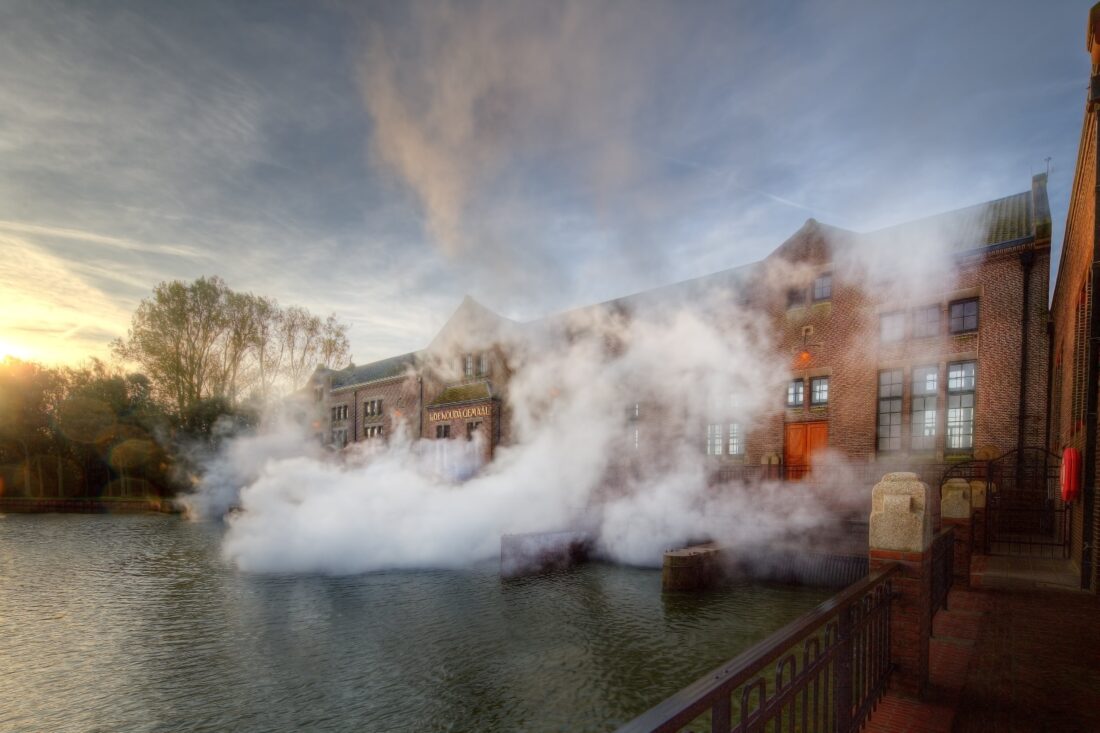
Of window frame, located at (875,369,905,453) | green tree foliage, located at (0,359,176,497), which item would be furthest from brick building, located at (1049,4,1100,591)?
green tree foliage, located at (0,359,176,497)

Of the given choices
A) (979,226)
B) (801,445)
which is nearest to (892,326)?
(979,226)

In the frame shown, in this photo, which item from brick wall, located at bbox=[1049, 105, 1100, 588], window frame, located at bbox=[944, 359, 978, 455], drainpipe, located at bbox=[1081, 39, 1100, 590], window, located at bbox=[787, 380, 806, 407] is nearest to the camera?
drainpipe, located at bbox=[1081, 39, 1100, 590]

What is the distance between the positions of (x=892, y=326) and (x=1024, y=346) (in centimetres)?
326

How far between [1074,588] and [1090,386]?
2954 mm

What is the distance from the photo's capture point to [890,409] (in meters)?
16.7

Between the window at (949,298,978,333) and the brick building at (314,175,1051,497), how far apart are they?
30 mm

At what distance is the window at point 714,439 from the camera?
66.1 feet

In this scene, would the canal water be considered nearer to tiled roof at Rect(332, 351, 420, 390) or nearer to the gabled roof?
the gabled roof

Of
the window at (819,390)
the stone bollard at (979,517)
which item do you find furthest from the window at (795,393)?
the stone bollard at (979,517)

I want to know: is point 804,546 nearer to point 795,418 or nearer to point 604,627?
point 604,627

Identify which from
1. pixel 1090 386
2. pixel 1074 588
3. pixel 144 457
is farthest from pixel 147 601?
pixel 144 457

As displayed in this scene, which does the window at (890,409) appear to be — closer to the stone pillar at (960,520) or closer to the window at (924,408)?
the window at (924,408)

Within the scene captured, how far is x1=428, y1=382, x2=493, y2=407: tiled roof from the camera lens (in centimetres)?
2823

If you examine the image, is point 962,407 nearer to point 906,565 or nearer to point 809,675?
point 906,565
